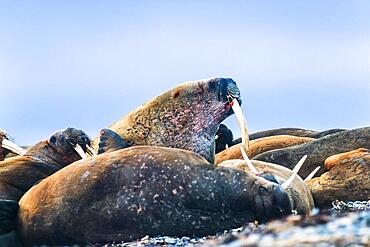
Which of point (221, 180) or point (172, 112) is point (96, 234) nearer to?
point (221, 180)

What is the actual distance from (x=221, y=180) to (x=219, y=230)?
0.49 m

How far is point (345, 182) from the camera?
34.6 ft

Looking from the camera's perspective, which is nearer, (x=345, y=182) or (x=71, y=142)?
(x=345, y=182)

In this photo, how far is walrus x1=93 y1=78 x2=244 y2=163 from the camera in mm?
9766

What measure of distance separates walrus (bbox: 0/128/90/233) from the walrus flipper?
2.25 ft

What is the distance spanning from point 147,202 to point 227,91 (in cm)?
364

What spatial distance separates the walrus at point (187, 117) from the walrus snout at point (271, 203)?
3061 mm

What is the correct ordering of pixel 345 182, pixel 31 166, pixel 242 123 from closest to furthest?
pixel 31 166, pixel 242 123, pixel 345 182

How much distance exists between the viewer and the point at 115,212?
666 centimetres

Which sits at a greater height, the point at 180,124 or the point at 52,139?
the point at 52,139

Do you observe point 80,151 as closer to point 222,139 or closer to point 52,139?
point 52,139

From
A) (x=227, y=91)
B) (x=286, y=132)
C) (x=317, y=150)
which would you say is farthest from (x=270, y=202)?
(x=286, y=132)

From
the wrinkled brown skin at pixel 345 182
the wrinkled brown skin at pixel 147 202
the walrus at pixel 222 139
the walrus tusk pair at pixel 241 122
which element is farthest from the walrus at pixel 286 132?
the wrinkled brown skin at pixel 147 202

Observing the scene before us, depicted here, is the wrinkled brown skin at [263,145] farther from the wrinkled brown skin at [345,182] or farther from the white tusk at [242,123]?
the white tusk at [242,123]
